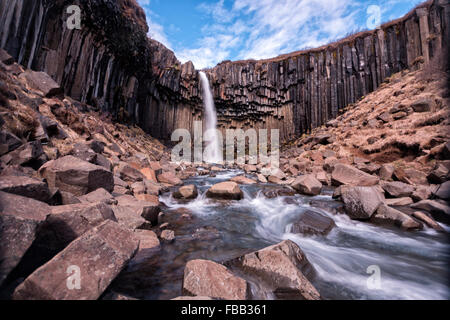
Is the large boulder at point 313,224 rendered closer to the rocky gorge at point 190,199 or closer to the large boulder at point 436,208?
the rocky gorge at point 190,199

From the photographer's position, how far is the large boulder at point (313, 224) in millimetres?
3828

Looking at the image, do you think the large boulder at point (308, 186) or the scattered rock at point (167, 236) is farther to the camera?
the large boulder at point (308, 186)

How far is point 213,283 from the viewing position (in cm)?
180

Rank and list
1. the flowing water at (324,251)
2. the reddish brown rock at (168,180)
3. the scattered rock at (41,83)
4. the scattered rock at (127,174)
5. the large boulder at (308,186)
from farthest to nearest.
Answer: the reddish brown rock at (168,180) < the scattered rock at (41,83) < the large boulder at (308,186) < the scattered rock at (127,174) < the flowing water at (324,251)

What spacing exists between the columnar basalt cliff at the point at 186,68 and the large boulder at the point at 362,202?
13072 millimetres

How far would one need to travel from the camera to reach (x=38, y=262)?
1.83 metres

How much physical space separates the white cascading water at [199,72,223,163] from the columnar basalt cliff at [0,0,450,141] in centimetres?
89

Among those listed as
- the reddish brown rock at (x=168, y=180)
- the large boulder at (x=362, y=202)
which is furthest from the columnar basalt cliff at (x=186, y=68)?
the large boulder at (x=362, y=202)

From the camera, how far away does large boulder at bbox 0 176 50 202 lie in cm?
203

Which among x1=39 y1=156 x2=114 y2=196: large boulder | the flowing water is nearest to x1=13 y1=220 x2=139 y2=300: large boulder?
the flowing water

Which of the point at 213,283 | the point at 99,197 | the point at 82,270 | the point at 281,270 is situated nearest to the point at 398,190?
the point at 281,270

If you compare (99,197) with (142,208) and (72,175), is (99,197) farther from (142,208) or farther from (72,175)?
(142,208)

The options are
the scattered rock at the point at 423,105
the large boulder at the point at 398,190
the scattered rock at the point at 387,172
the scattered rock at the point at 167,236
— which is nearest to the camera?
the scattered rock at the point at 167,236
